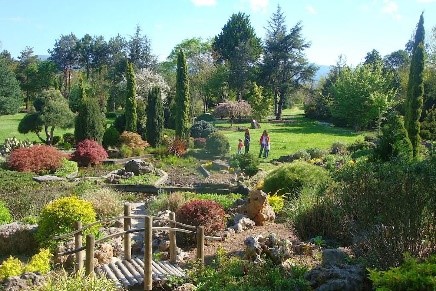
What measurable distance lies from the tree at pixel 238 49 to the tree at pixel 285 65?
2483 millimetres

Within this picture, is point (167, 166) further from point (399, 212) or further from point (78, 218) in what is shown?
point (399, 212)

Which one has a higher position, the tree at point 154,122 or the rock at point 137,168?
the tree at point 154,122

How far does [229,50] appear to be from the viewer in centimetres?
6075

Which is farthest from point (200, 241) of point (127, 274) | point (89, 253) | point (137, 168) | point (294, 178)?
point (137, 168)

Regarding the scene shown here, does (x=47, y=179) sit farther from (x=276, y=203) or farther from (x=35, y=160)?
(x=276, y=203)

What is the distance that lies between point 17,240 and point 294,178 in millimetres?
7740

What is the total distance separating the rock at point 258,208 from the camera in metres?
12.1

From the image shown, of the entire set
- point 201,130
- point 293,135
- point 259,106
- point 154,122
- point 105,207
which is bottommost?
point 105,207

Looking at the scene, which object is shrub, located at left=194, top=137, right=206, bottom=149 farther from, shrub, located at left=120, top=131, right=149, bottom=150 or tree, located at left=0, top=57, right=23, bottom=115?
tree, located at left=0, top=57, right=23, bottom=115

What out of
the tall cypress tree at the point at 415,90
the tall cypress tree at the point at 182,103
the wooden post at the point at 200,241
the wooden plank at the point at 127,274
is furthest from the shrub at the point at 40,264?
the tall cypress tree at the point at 415,90

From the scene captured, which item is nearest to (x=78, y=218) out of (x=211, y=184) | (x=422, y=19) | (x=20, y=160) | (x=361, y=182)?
(x=361, y=182)

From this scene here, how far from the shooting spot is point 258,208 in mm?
12141

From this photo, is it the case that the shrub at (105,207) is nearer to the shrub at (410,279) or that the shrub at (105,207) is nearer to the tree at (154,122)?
the shrub at (410,279)

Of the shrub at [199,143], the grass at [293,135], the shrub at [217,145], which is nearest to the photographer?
the shrub at [217,145]
